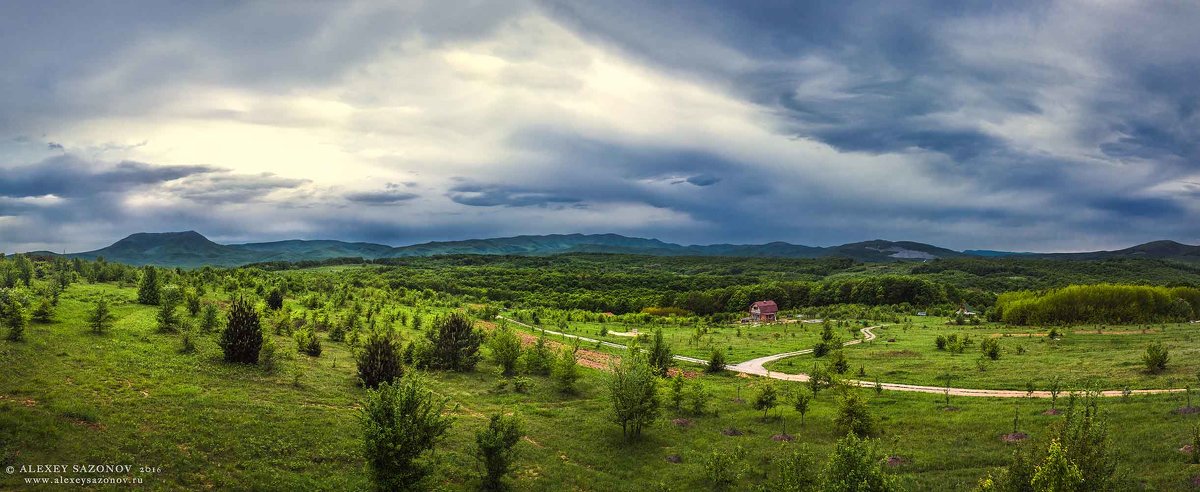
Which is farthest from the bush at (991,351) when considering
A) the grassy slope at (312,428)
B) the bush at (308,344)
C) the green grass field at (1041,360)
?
the bush at (308,344)

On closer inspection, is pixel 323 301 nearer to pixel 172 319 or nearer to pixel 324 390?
pixel 172 319

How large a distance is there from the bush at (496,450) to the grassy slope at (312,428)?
1367mm

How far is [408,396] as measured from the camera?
75.8 feet

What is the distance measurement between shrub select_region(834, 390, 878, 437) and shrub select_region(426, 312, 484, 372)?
106 feet

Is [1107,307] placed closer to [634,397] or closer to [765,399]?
[765,399]

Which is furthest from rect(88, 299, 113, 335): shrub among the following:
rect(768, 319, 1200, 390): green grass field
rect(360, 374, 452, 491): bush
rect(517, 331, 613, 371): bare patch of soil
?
rect(768, 319, 1200, 390): green grass field

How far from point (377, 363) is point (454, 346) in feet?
39.0

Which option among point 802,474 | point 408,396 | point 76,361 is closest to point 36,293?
point 76,361

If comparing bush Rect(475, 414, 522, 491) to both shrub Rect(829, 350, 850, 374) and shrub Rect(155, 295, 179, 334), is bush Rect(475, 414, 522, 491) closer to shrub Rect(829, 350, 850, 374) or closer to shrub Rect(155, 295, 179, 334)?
shrub Rect(155, 295, 179, 334)

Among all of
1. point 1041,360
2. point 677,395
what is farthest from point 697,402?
point 1041,360

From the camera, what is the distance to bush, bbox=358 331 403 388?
37.8 m

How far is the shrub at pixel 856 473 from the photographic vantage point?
54.5 ft

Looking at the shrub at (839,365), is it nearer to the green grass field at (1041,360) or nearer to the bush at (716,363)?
the green grass field at (1041,360)

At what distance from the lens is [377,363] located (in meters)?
38.0
